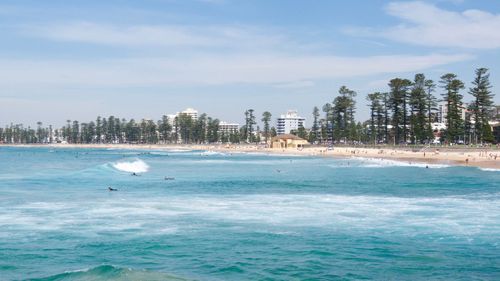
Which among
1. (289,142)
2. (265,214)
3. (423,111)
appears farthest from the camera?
(289,142)

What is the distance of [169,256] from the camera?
1532 cm

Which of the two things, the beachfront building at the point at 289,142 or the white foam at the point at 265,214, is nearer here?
the white foam at the point at 265,214

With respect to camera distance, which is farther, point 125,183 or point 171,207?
point 125,183

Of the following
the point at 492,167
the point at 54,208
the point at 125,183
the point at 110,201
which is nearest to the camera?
the point at 54,208

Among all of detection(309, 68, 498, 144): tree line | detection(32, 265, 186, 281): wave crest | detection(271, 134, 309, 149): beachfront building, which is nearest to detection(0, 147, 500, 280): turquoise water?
detection(32, 265, 186, 281): wave crest

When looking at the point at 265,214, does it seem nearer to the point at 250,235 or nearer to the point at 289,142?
the point at 250,235

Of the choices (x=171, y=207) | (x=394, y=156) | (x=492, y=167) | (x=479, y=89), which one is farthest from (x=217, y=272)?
(x=479, y=89)

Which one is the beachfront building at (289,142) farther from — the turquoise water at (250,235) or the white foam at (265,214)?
the white foam at (265,214)

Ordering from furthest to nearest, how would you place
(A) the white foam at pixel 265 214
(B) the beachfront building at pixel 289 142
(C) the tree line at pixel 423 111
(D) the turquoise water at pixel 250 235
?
(B) the beachfront building at pixel 289 142
(C) the tree line at pixel 423 111
(A) the white foam at pixel 265 214
(D) the turquoise water at pixel 250 235

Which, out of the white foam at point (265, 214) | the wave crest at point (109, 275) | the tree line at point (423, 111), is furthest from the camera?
the tree line at point (423, 111)

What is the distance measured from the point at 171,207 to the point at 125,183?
51.2 ft

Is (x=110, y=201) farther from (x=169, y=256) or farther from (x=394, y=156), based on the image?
(x=394, y=156)

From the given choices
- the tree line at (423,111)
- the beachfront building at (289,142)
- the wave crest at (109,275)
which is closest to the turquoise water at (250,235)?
the wave crest at (109,275)

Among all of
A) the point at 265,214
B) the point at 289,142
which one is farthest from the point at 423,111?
the point at 265,214
